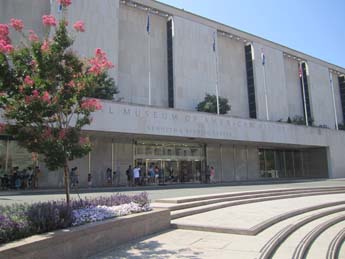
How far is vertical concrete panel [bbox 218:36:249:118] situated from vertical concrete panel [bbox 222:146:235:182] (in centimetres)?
577

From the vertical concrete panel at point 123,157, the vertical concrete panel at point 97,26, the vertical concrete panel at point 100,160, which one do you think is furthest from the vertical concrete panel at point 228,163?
the vertical concrete panel at point 97,26

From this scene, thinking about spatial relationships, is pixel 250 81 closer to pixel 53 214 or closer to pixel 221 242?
pixel 221 242

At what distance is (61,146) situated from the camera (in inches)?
267

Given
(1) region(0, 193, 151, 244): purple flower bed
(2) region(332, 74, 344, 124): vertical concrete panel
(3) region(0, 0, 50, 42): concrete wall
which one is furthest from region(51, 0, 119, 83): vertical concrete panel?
(2) region(332, 74, 344, 124): vertical concrete panel

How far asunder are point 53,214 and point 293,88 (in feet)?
148

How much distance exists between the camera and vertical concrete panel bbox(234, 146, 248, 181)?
3464 centimetres

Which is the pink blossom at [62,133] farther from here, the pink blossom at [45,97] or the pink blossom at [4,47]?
the pink blossom at [4,47]

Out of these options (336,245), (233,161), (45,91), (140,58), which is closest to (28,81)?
(45,91)

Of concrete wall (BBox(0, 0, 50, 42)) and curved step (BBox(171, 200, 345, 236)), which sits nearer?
curved step (BBox(171, 200, 345, 236))

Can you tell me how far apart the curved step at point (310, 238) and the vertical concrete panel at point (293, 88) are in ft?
118

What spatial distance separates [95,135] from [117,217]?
17.9 m

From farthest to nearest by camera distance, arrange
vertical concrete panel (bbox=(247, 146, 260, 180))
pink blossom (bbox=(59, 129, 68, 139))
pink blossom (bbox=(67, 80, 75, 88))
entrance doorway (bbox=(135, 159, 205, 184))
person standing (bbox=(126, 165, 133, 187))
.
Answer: vertical concrete panel (bbox=(247, 146, 260, 180)) < entrance doorway (bbox=(135, 159, 205, 184)) < person standing (bbox=(126, 165, 133, 187)) < pink blossom (bbox=(67, 80, 75, 88)) < pink blossom (bbox=(59, 129, 68, 139))

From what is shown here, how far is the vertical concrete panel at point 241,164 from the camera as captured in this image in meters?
34.6

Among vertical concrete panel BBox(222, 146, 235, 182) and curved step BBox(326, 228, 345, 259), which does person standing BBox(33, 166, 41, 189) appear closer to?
vertical concrete panel BBox(222, 146, 235, 182)
